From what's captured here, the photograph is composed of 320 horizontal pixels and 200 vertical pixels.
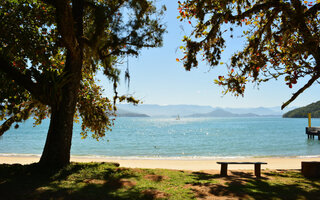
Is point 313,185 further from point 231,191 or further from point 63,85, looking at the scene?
point 63,85

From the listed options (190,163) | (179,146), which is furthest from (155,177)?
(179,146)

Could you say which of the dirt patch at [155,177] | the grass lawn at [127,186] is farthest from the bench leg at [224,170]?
the dirt patch at [155,177]

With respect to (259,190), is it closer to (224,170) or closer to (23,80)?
(224,170)

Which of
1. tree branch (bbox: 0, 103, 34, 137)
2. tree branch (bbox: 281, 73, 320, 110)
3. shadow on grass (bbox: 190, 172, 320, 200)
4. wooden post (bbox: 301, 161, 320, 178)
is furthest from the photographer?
tree branch (bbox: 0, 103, 34, 137)

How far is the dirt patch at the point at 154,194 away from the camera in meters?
5.48

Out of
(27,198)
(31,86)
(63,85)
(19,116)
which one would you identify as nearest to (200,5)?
(63,85)

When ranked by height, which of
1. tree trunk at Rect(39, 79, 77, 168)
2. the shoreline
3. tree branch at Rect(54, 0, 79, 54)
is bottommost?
the shoreline

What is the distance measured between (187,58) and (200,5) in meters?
2.17

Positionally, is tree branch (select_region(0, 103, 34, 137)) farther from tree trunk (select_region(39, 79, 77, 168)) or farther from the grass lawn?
tree trunk (select_region(39, 79, 77, 168))

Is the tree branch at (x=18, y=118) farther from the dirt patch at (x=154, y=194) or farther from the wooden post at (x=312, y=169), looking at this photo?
the wooden post at (x=312, y=169)

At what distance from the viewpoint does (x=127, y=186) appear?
20.8 ft

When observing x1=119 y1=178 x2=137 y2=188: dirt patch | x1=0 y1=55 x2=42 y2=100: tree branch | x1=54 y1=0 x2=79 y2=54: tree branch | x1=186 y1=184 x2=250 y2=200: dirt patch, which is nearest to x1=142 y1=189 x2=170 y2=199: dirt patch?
x1=119 y1=178 x2=137 y2=188: dirt patch

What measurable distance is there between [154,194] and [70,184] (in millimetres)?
2408

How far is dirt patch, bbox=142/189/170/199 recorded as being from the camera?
548 centimetres
